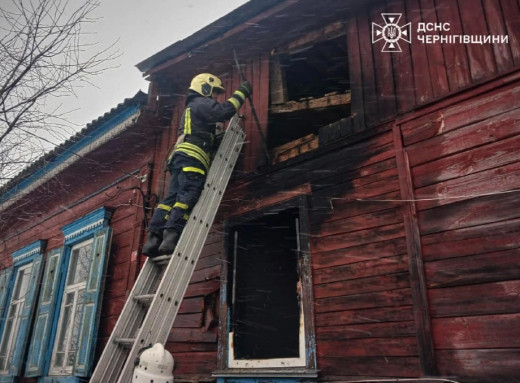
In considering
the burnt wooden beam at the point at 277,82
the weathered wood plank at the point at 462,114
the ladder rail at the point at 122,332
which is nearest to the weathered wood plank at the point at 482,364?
the weathered wood plank at the point at 462,114

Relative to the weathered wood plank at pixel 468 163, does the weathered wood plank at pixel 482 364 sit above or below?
below

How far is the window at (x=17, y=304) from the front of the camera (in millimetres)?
7098

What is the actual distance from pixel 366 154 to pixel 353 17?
1.59 m

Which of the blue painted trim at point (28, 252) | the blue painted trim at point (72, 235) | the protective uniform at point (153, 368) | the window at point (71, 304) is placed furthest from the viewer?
the blue painted trim at point (28, 252)

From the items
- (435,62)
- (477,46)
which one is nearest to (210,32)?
(435,62)

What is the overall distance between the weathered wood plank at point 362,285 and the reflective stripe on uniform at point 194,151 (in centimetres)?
162

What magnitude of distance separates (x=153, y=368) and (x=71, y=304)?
5105mm

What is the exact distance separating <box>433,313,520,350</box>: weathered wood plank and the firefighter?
2.16 metres

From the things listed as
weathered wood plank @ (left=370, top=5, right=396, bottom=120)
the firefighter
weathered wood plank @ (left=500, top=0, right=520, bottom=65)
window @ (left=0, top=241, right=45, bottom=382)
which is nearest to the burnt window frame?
weathered wood plank @ (left=370, top=5, right=396, bottom=120)

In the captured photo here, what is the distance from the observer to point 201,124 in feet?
13.4

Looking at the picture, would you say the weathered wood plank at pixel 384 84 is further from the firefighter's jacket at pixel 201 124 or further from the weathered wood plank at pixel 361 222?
the firefighter's jacket at pixel 201 124

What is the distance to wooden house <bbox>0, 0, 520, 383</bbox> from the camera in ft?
8.93

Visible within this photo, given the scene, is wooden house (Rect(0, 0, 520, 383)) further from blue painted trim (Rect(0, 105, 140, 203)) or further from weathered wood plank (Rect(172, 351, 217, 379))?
blue painted trim (Rect(0, 105, 140, 203))

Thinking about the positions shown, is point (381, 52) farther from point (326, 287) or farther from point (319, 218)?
point (326, 287)
